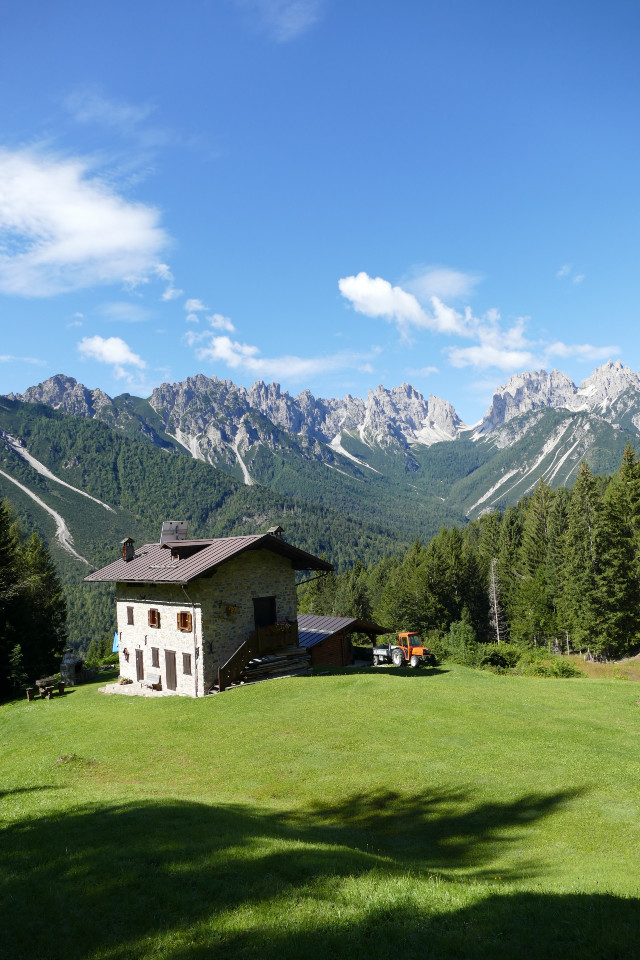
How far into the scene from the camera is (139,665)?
36.5 metres

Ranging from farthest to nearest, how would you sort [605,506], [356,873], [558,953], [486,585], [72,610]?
[72,610], [486,585], [605,506], [356,873], [558,953]

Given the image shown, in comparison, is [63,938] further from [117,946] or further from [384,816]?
[384,816]

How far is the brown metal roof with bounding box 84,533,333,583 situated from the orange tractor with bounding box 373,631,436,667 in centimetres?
1057

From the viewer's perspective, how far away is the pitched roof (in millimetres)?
40906

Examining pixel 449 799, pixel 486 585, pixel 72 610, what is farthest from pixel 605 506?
pixel 72 610

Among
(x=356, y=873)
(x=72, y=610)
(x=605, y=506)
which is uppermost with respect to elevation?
(x=605, y=506)

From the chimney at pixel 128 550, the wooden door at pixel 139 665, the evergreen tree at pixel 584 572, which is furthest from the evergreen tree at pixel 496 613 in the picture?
the wooden door at pixel 139 665

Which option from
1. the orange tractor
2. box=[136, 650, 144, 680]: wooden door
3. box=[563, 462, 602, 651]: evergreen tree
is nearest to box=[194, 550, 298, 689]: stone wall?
box=[136, 650, 144, 680]: wooden door

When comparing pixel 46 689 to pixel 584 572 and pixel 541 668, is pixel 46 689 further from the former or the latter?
pixel 584 572

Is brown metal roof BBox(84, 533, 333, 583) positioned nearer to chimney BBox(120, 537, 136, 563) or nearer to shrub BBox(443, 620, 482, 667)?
chimney BBox(120, 537, 136, 563)

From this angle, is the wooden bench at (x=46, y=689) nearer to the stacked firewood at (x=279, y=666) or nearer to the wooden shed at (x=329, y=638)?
the stacked firewood at (x=279, y=666)

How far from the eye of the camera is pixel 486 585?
90.3 m

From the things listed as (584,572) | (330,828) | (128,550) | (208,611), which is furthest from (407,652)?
(330,828)

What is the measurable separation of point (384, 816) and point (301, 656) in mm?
20717
